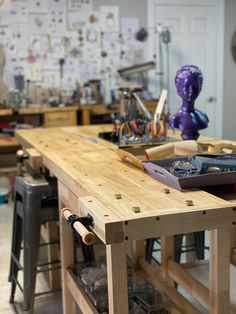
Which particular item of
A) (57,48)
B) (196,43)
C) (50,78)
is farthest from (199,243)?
(196,43)

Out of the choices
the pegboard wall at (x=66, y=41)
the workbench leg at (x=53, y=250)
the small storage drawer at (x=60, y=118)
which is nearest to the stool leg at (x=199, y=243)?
the workbench leg at (x=53, y=250)

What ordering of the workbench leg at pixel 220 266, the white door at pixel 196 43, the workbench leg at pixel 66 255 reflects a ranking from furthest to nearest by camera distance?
the white door at pixel 196 43
the workbench leg at pixel 66 255
the workbench leg at pixel 220 266

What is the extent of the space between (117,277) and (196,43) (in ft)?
17.4

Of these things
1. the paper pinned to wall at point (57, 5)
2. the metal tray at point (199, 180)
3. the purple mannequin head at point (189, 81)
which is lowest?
the metal tray at point (199, 180)

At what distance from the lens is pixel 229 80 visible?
641 centimetres

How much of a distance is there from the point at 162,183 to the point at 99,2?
14.8 feet

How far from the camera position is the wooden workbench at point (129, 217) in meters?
1.32

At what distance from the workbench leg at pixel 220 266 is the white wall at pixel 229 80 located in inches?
203

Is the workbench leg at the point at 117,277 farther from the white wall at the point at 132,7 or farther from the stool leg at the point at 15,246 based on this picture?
the white wall at the point at 132,7

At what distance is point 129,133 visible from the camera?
2.76 meters

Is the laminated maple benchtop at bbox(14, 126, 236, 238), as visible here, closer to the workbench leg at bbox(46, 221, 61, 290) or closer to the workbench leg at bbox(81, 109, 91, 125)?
the workbench leg at bbox(46, 221, 61, 290)

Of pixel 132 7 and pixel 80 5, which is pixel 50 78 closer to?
pixel 80 5

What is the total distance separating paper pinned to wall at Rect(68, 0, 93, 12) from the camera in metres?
5.58

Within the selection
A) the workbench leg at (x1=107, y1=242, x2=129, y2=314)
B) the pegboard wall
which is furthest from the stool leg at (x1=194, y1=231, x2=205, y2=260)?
the pegboard wall
